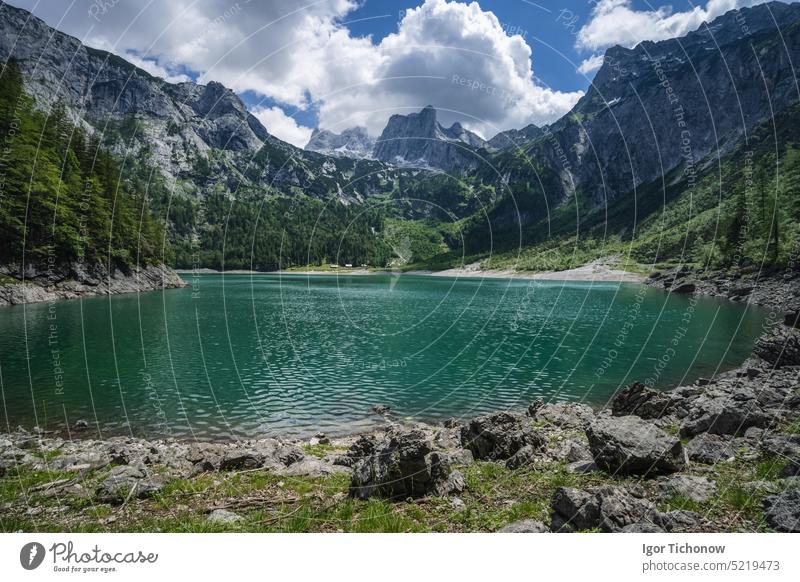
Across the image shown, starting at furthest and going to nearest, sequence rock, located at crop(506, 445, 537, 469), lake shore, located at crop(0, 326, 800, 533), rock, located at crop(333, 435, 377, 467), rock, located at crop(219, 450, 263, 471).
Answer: rock, located at crop(333, 435, 377, 467) → rock, located at crop(219, 450, 263, 471) → rock, located at crop(506, 445, 537, 469) → lake shore, located at crop(0, 326, 800, 533)

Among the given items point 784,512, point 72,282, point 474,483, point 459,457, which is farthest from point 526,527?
point 72,282

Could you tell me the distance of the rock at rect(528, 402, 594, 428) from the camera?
63.1 feet

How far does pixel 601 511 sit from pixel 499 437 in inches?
266

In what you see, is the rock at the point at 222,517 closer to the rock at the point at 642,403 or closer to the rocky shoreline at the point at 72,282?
the rock at the point at 642,403

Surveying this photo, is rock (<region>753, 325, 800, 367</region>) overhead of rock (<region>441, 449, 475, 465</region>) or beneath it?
overhead

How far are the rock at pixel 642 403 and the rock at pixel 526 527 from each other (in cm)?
1277

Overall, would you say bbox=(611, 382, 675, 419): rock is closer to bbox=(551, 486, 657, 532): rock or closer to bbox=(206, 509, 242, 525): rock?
bbox=(551, 486, 657, 532): rock

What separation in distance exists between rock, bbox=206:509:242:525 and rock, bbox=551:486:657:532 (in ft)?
19.8

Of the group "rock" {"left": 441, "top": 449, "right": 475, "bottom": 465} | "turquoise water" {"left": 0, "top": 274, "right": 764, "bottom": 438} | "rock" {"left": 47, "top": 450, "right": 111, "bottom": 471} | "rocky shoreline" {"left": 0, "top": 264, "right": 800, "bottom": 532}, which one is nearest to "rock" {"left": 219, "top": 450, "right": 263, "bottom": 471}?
"rocky shoreline" {"left": 0, "top": 264, "right": 800, "bottom": 532}

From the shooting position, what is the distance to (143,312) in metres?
66.3

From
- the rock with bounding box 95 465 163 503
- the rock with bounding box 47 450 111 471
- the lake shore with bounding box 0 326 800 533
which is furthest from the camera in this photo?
the rock with bounding box 47 450 111 471

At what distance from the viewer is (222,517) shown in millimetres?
8250

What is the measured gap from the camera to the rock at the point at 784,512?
6.77 metres

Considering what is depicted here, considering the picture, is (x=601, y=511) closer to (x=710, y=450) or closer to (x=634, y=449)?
(x=634, y=449)
